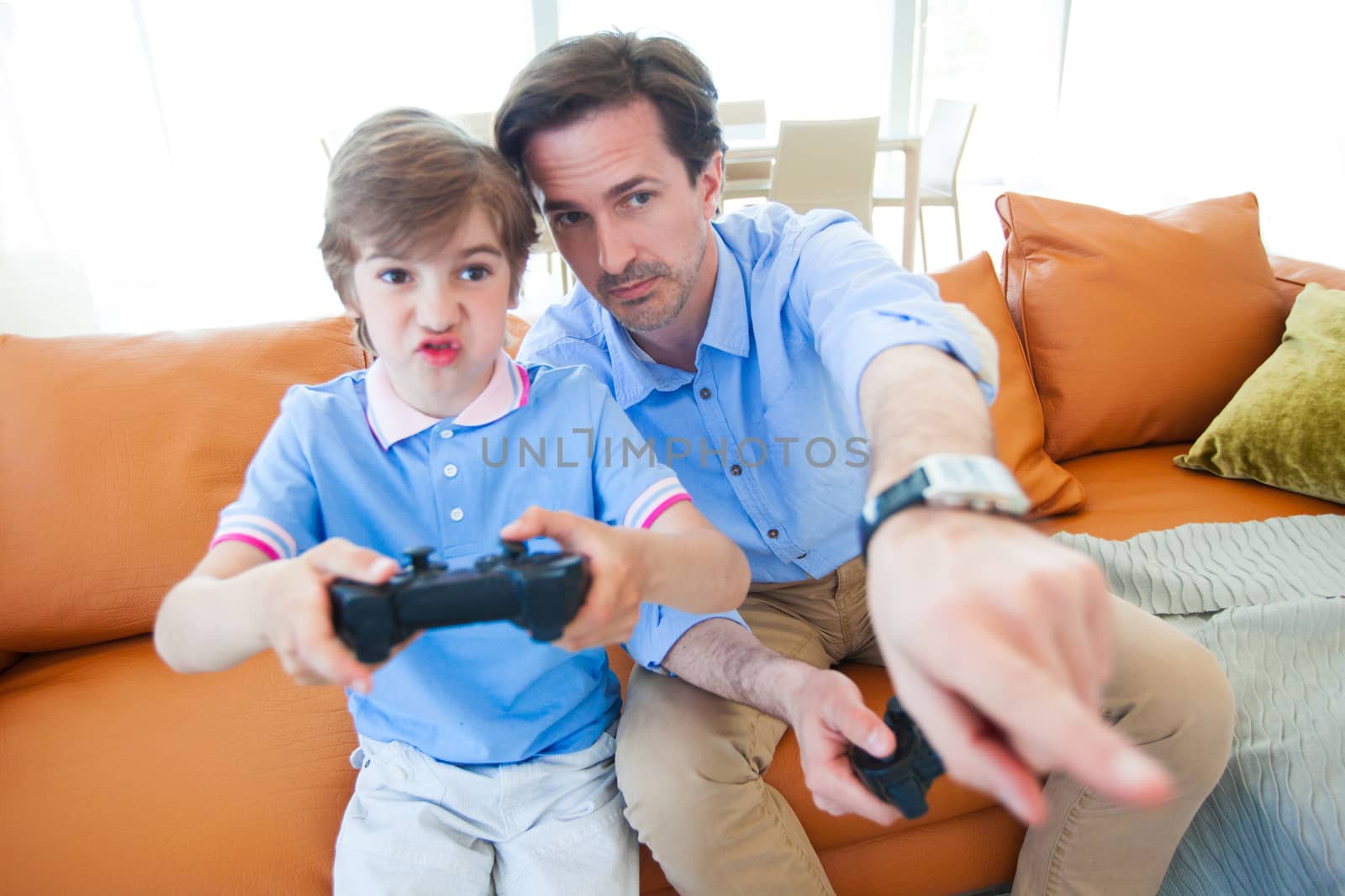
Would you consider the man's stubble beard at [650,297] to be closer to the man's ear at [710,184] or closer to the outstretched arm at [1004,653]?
the man's ear at [710,184]

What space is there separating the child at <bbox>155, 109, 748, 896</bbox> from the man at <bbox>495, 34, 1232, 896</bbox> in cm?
12

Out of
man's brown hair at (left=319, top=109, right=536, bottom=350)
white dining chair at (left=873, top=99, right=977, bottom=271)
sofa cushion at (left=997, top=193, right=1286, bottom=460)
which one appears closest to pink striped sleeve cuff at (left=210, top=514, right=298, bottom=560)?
man's brown hair at (left=319, top=109, right=536, bottom=350)

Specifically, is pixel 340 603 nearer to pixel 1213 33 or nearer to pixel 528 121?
pixel 528 121

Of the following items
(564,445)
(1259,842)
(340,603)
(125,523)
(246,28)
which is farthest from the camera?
(246,28)

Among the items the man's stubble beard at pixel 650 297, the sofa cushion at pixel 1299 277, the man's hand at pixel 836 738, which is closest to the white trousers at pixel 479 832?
the man's hand at pixel 836 738

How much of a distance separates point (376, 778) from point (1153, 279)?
5.84 ft

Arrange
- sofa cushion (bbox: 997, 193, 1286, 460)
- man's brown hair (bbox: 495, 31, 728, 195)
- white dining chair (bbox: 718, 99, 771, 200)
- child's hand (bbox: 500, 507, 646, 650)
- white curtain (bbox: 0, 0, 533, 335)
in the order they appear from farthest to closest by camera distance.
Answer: white dining chair (bbox: 718, 99, 771, 200) < white curtain (bbox: 0, 0, 533, 335) < sofa cushion (bbox: 997, 193, 1286, 460) < man's brown hair (bbox: 495, 31, 728, 195) < child's hand (bbox: 500, 507, 646, 650)

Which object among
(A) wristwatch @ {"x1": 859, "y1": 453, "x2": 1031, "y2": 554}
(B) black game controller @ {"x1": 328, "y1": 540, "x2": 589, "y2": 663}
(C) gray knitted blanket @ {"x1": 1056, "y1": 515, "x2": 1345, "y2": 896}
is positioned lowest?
(C) gray knitted blanket @ {"x1": 1056, "y1": 515, "x2": 1345, "y2": 896}

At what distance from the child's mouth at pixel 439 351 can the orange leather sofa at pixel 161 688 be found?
62 cm

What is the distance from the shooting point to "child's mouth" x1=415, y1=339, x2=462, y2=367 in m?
0.95

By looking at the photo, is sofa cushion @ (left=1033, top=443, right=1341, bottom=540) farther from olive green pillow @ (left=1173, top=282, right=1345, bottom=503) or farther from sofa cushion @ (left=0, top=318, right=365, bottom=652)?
sofa cushion @ (left=0, top=318, right=365, bottom=652)

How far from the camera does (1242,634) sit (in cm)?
136

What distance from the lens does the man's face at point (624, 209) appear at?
1.19m

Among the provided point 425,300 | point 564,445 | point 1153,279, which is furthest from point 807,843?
point 1153,279
